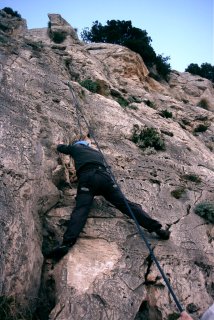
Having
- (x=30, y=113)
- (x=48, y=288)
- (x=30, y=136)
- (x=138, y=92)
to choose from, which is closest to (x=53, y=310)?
(x=48, y=288)

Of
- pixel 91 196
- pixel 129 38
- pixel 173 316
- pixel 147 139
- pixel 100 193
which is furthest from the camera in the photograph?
pixel 129 38

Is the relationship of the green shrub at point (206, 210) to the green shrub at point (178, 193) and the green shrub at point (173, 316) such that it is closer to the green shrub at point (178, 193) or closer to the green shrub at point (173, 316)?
the green shrub at point (178, 193)

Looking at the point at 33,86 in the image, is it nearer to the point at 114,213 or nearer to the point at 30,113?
the point at 30,113

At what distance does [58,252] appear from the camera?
20.9ft

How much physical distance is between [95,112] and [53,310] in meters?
7.45

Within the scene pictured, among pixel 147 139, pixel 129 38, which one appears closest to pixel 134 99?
pixel 147 139

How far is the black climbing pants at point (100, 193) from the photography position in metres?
6.93

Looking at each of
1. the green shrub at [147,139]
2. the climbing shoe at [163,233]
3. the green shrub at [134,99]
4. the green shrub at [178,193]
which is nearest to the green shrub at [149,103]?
the green shrub at [134,99]

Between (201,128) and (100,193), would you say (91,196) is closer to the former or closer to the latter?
(100,193)

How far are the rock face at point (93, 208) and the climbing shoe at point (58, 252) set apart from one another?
0.11 meters

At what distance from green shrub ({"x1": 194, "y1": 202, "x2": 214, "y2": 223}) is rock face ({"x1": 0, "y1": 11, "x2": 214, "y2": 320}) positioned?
141 millimetres

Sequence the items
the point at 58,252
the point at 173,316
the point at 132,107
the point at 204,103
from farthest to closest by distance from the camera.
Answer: the point at 204,103
the point at 132,107
the point at 58,252
the point at 173,316

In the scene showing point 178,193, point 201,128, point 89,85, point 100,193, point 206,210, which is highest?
point 89,85

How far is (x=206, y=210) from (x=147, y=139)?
3.29 meters
